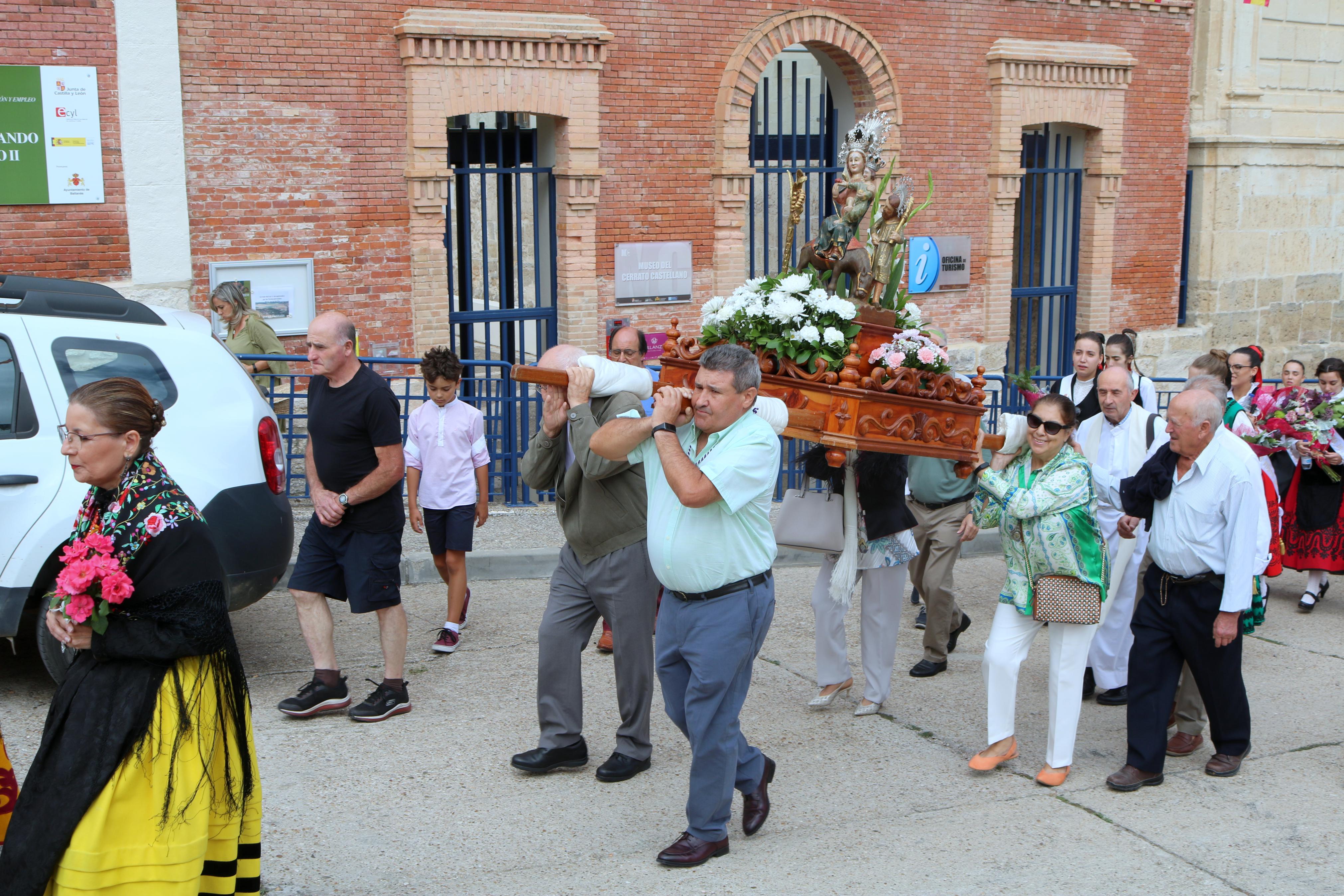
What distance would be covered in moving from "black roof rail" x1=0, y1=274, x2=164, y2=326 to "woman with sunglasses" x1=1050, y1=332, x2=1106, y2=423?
496 centimetres

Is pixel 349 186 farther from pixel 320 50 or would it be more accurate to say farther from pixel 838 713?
pixel 838 713

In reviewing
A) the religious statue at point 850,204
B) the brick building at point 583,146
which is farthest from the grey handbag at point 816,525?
the brick building at point 583,146

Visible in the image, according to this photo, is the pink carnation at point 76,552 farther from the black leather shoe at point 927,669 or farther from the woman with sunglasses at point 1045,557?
the black leather shoe at point 927,669

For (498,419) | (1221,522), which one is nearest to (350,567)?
(1221,522)

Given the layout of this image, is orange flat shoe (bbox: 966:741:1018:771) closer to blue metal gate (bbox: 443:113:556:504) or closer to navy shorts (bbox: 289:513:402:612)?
navy shorts (bbox: 289:513:402:612)

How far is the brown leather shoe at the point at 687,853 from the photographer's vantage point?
4574 mm

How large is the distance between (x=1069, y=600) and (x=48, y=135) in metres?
9.64

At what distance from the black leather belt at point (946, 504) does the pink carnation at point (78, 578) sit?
4842 millimetres

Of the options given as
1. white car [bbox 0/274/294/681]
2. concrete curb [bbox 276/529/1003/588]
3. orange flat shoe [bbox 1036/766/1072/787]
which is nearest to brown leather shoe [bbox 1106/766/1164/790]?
orange flat shoe [bbox 1036/766/1072/787]

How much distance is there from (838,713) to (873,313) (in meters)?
2.02

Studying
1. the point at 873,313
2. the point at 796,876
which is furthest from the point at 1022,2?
the point at 796,876

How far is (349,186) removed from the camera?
41.1 ft

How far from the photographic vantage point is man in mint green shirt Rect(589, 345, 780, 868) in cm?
436

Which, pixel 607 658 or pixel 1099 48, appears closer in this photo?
pixel 607 658
